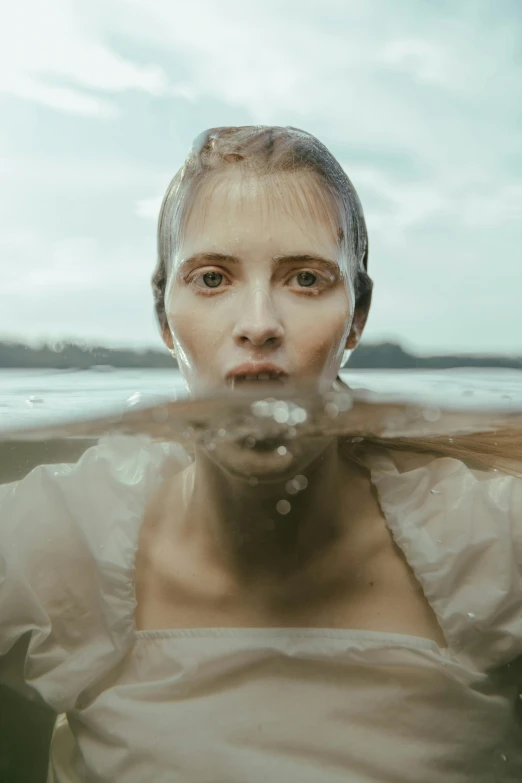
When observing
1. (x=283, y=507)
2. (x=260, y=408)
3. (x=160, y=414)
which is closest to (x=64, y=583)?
(x=160, y=414)

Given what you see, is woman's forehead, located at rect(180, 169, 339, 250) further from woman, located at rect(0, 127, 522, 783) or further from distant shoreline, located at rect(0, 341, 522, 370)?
distant shoreline, located at rect(0, 341, 522, 370)

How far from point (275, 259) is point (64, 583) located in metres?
1.07

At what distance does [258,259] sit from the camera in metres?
1.73

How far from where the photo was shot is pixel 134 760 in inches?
70.0

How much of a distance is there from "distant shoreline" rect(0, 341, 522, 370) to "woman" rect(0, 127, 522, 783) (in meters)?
0.48

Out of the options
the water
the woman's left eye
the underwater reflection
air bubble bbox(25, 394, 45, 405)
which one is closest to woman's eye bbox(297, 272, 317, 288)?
the woman's left eye

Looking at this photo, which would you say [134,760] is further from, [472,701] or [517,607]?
[517,607]

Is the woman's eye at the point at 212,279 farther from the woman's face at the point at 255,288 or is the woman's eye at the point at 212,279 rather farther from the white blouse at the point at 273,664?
the white blouse at the point at 273,664

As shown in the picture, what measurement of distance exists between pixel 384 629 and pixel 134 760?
0.74m

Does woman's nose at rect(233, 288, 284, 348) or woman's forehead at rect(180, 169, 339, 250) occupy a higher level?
woman's forehead at rect(180, 169, 339, 250)

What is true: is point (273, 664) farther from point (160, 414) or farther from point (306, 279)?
point (306, 279)

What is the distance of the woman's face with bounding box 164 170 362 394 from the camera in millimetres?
1723

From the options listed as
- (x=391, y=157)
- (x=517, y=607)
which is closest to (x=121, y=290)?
(x=391, y=157)

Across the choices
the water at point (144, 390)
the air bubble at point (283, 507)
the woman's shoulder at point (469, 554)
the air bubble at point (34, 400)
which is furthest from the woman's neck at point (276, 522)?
the air bubble at point (34, 400)
